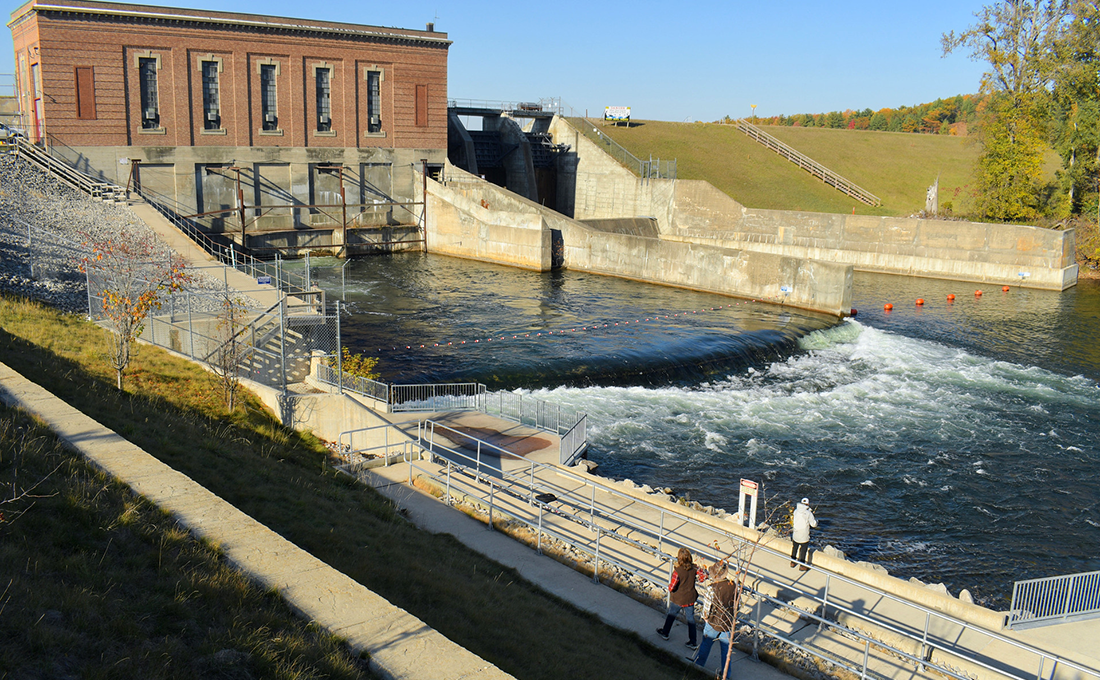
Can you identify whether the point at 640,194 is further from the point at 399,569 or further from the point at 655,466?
the point at 399,569

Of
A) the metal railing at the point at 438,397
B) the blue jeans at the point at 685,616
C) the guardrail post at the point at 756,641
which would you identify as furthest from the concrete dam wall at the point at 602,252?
the blue jeans at the point at 685,616

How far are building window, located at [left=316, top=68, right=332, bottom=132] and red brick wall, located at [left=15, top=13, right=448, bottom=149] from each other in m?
0.35

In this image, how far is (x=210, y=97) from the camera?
5275cm

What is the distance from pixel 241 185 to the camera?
54.0 m

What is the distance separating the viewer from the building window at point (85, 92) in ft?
157

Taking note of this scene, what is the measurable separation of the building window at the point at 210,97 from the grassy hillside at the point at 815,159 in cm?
3460

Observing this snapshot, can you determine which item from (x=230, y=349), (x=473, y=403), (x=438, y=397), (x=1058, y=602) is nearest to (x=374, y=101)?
(x=438, y=397)

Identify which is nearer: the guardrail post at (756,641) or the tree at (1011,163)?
the guardrail post at (756,641)

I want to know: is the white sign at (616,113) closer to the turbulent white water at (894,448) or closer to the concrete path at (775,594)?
the turbulent white water at (894,448)

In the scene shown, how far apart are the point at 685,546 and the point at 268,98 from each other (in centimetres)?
4994

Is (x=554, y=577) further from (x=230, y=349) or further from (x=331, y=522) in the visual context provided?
(x=230, y=349)

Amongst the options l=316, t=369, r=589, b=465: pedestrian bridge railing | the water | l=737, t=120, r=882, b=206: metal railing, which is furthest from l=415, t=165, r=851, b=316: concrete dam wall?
l=316, t=369, r=589, b=465: pedestrian bridge railing

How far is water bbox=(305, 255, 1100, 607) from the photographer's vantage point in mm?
19875

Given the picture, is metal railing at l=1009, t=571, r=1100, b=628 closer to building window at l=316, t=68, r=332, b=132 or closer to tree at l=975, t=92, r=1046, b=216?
tree at l=975, t=92, r=1046, b=216
